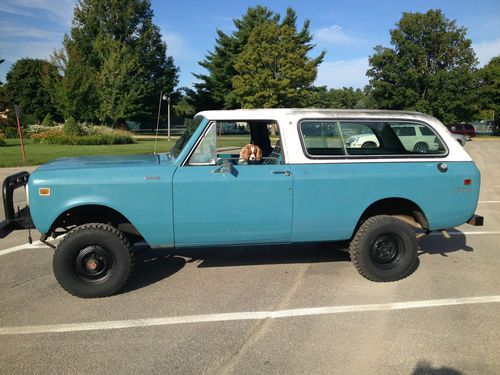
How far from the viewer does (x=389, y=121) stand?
4.86 m

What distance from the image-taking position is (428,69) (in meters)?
45.4

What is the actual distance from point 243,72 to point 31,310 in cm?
3872

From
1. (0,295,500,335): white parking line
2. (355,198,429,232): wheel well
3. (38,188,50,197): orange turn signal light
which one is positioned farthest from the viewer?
(355,198,429,232): wheel well

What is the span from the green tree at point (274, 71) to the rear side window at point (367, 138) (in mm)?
30117

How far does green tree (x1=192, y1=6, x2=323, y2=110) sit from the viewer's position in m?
50.3

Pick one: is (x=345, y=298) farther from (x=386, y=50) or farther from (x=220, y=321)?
(x=386, y=50)

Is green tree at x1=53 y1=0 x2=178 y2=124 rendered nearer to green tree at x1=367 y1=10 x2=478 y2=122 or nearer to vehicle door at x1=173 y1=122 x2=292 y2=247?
green tree at x1=367 y1=10 x2=478 y2=122

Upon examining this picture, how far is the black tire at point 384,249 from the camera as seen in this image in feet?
15.1

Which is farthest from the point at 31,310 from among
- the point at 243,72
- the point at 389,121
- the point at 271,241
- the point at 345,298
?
the point at 243,72

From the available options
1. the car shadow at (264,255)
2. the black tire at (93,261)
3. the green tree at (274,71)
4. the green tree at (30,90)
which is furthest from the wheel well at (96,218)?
the green tree at (30,90)

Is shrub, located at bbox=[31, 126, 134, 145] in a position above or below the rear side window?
below

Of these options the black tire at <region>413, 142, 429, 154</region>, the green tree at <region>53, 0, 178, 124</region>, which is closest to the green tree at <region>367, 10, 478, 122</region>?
the green tree at <region>53, 0, 178, 124</region>

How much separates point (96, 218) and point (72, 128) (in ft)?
82.8

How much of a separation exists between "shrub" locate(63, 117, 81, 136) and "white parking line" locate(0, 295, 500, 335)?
85.3 feet
